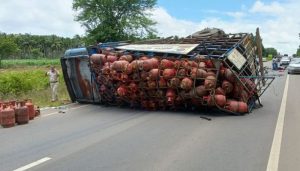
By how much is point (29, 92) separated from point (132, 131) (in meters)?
11.0

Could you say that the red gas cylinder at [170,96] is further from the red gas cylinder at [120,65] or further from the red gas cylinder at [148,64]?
the red gas cylinder at [120,65]

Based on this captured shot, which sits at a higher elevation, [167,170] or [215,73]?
[215,73]

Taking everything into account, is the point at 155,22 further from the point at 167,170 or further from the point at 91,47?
the point at 167,170

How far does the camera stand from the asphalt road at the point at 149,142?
21.4ft

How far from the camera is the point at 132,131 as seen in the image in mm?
9391

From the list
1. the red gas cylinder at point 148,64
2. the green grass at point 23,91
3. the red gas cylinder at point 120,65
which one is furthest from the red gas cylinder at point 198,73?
the green grass at point 23,91

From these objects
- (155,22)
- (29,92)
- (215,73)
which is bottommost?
(29,92)

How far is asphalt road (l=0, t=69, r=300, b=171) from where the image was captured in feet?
21.4

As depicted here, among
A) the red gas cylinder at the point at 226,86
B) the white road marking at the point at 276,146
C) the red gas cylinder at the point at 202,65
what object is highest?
the red gas cylinder at the point at 202,65

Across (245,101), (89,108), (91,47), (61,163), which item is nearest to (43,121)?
(89,108)

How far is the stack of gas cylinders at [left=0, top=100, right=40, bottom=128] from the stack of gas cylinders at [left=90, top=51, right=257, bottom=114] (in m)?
2.94

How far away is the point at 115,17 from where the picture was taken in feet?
201

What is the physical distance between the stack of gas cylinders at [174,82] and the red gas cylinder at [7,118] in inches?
142

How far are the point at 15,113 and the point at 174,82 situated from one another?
465 centimetres
